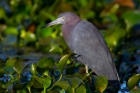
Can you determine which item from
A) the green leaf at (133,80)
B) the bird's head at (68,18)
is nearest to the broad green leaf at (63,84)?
the green leaf at (133,80)

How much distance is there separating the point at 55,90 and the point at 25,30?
11.2 ft

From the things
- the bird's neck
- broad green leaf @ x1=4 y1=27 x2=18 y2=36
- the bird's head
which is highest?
broad green leaf @ x1=4 y1=27 x2=18 y2=36

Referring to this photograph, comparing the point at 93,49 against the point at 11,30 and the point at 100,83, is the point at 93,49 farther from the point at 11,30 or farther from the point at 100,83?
the point at 11,30

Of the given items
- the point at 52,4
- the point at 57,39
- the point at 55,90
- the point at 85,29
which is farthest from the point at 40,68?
the point at 52,4

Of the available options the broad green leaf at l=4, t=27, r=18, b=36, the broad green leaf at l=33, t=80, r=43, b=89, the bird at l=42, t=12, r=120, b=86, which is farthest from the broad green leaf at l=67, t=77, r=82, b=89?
the broad green leaf at l=4, t=27, r=18, b=36

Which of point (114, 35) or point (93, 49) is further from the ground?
point (114, 35)

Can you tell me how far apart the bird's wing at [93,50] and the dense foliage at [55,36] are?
0.19 m

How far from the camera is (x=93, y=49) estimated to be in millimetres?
5465

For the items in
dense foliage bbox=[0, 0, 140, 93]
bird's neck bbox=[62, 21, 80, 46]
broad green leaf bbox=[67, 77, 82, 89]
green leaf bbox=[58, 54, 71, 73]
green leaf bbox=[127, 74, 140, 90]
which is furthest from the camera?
bird's neck bbox=[62, 21, 80, 46]

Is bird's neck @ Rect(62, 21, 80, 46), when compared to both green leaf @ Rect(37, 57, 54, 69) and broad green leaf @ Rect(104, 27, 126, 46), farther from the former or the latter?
broad green leaf @ Rect(104, 27, 126, 46)

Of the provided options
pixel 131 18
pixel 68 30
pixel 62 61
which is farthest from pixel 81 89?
pixel 131 18

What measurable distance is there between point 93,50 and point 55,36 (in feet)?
7.77

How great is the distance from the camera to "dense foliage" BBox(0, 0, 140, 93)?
558 cm

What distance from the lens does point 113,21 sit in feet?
26.8
